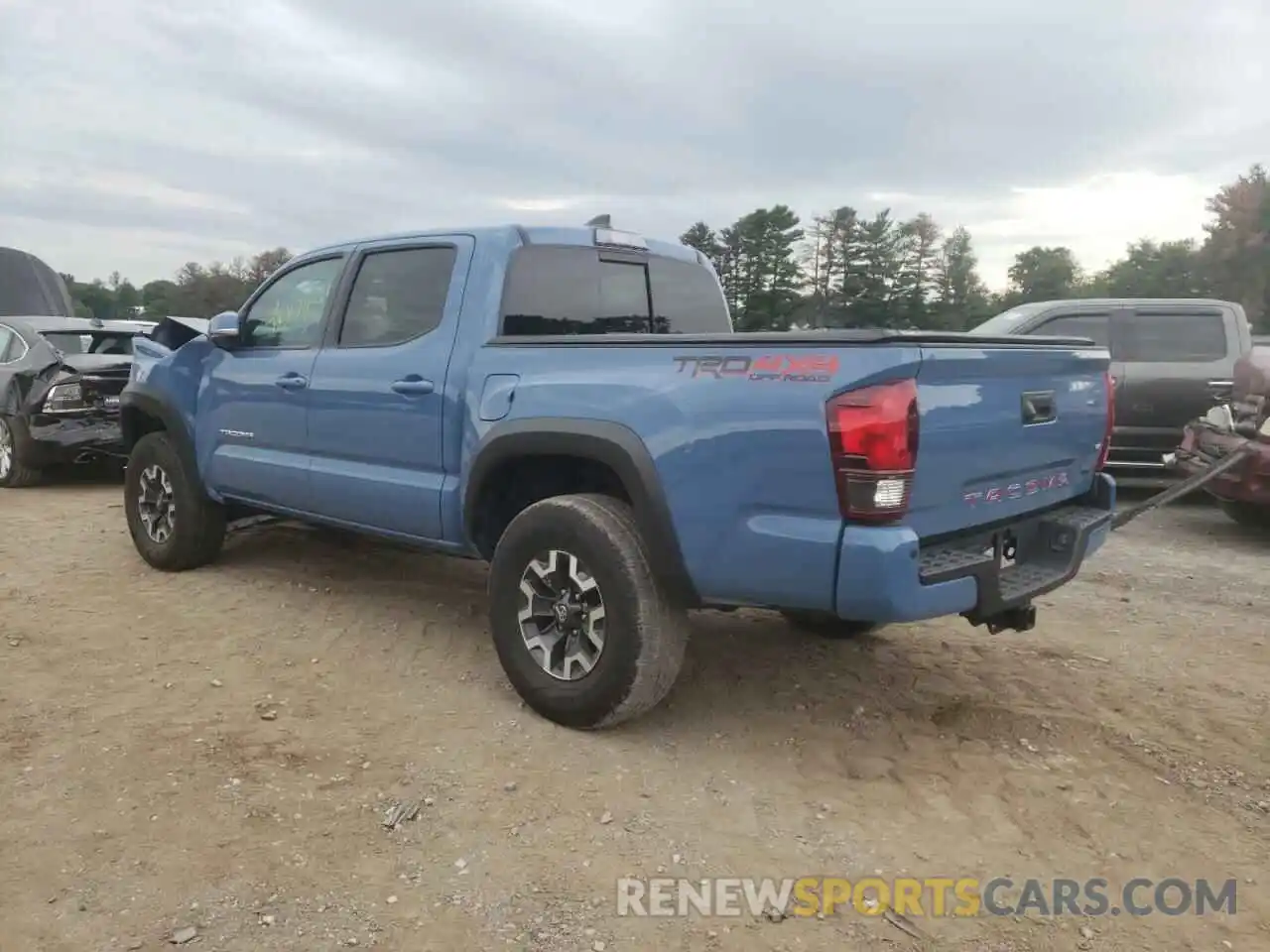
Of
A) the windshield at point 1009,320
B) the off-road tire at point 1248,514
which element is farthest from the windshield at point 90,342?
the off-road tire at point 1248,514

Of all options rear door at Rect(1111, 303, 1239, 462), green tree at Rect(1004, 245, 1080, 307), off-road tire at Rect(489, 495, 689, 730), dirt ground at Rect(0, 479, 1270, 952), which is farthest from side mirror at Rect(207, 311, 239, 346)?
green tree at Rect(1004, 245, 1080, 307)

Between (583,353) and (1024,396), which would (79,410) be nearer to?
(583,353)

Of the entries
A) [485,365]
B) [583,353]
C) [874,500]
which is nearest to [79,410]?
[485,365]

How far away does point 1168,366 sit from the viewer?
27.6 feet

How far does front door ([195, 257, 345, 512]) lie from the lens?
475cm

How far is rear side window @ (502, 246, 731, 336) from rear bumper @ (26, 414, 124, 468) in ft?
19.5

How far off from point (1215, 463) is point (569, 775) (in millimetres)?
4993

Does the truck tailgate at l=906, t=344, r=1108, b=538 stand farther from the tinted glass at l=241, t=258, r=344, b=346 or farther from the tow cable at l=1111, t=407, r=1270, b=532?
the tinted glass at l=241, t=258, r=344, b=346

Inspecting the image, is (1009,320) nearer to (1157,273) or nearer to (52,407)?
(52,407)

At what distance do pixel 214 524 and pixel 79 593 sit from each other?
76 centimetres

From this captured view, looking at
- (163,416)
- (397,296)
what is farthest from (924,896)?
(163,416)

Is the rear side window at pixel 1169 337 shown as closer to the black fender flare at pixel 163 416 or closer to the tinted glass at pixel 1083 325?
the tinted glass at pixel 1083 325

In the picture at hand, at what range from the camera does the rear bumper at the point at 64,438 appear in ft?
27.7

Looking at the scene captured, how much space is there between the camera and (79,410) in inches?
334
